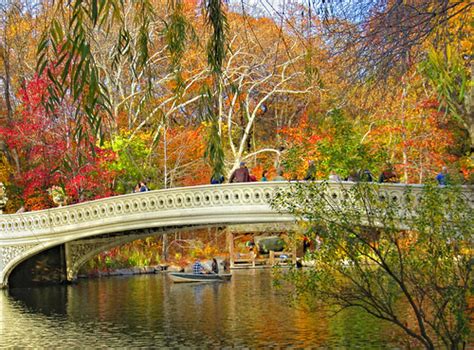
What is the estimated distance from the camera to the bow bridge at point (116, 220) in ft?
Result: 66.1

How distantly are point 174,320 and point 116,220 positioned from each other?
6066mm

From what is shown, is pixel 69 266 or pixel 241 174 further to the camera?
pixel 69 266

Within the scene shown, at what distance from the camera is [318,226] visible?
999 centimetres

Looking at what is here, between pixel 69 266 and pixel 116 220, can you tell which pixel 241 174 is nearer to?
pixel 116 220

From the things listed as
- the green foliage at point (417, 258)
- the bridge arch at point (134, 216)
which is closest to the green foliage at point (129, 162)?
the bridge arch at point (134, 216)

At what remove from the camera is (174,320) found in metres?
17.8

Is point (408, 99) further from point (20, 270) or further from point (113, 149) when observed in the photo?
point (20, 270)

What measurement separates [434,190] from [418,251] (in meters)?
0.71

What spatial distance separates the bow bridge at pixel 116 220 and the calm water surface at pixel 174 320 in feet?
4.76

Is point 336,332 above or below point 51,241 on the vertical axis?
below

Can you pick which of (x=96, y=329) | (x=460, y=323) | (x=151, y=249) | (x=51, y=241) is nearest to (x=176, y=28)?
(x=460, y=323)

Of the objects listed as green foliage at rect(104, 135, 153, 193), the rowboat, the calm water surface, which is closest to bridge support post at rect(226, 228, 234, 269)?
green foliage at rect(104, 135, 153, 193)

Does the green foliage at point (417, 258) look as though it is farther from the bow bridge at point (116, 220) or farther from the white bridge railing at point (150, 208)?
the bow bridge at point (116, 220)

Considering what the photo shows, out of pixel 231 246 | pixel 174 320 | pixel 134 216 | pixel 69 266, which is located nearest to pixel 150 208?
pixel 134 216
